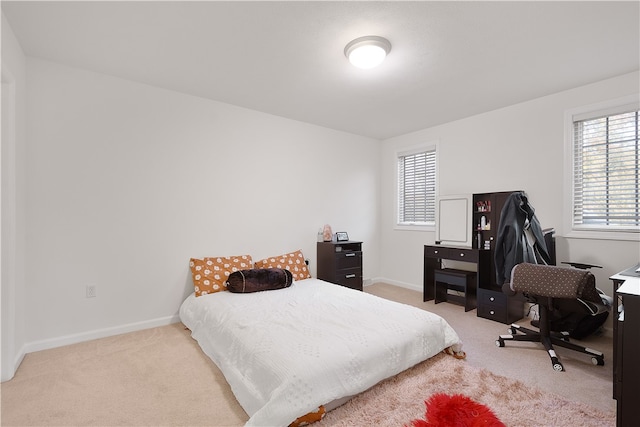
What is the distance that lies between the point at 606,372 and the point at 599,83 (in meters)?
2.69

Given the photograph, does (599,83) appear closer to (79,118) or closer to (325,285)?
(325,285)

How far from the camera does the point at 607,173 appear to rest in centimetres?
302

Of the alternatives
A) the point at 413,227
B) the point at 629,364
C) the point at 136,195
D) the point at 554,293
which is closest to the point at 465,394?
the point at 629,364

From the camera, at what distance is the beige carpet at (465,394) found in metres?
1.67

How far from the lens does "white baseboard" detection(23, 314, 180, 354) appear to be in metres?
2.53

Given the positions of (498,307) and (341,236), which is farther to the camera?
(341,236)

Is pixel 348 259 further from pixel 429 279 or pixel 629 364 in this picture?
pixel 629 364

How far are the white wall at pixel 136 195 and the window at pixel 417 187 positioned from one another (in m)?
1.78

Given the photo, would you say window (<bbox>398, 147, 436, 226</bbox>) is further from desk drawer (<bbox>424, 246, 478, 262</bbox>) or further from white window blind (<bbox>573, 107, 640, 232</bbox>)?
white window blind (<bbox>573, 107, 640, 232</bbox>)

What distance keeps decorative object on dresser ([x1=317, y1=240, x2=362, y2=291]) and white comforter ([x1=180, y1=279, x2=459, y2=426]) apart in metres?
1.09

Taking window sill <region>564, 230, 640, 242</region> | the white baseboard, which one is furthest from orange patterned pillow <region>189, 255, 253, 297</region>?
window sill <region>564, 230, 640, 242</region>

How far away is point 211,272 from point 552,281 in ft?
10.2

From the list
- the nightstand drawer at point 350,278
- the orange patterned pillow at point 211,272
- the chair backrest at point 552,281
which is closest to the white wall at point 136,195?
the orange patterned pillow at point 211,272

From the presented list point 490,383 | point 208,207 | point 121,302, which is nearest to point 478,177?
point 490,383
